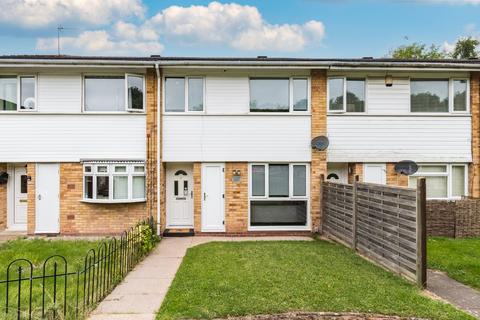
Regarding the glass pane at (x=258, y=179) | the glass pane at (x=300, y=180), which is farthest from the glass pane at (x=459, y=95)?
the glass pane at (x=258, y=179)

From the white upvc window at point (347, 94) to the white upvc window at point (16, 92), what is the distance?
9.18 metres

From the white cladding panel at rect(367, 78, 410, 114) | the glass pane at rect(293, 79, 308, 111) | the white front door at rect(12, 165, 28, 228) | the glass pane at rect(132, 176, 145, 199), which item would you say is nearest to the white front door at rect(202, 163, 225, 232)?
the glass pane at rect(132, 176, 145, 199)

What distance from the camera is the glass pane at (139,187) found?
38.2 ft

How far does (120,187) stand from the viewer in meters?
11.5

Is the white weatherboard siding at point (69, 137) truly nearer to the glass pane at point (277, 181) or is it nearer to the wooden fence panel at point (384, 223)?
the glass pane at point (277, 181)

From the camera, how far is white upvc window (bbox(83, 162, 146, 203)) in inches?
452

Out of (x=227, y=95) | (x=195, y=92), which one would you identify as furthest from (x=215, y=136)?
(x=195, y=92)

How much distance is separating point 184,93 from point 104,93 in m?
2.46

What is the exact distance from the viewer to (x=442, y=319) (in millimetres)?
4914

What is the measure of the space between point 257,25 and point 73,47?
11.0 meters

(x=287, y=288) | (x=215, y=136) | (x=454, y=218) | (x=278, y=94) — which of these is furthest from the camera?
(x=278, y=94)

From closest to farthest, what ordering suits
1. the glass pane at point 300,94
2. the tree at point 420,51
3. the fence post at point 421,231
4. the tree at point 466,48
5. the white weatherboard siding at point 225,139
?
the fence post at point 421,231
the white weatherboard siding at point 225,139
the glass pane at point 300,94
the tree at point 466,48
the tree at point 420,51

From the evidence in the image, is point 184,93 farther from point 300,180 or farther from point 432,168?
point 432,168

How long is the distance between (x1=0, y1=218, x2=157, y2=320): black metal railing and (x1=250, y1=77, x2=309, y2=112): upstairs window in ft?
17.2
